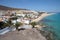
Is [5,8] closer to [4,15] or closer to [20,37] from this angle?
[4,15]

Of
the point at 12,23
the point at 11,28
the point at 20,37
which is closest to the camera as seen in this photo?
the point at 20,37

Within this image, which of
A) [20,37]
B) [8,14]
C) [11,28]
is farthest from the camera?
[8,14]

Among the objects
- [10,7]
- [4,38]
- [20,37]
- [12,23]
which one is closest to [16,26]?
[12,23]

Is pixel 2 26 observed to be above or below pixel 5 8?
below

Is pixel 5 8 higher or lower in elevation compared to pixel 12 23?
higher

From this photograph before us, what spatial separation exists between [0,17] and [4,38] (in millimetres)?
1209

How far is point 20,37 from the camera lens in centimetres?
520

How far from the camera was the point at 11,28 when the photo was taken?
5.85m

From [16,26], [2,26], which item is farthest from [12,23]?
[2,26]

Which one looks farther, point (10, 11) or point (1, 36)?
point (10, 11)

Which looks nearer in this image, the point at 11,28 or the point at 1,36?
the point at 1,36

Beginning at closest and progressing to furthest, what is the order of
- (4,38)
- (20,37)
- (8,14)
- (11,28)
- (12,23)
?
1. (4,38)
2. (20,37)
3. (11,28)
4. (12,23)
5. (8,14)

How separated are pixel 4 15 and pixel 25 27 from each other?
0.91 meters

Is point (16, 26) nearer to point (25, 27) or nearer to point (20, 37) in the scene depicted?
point (25, 27)
